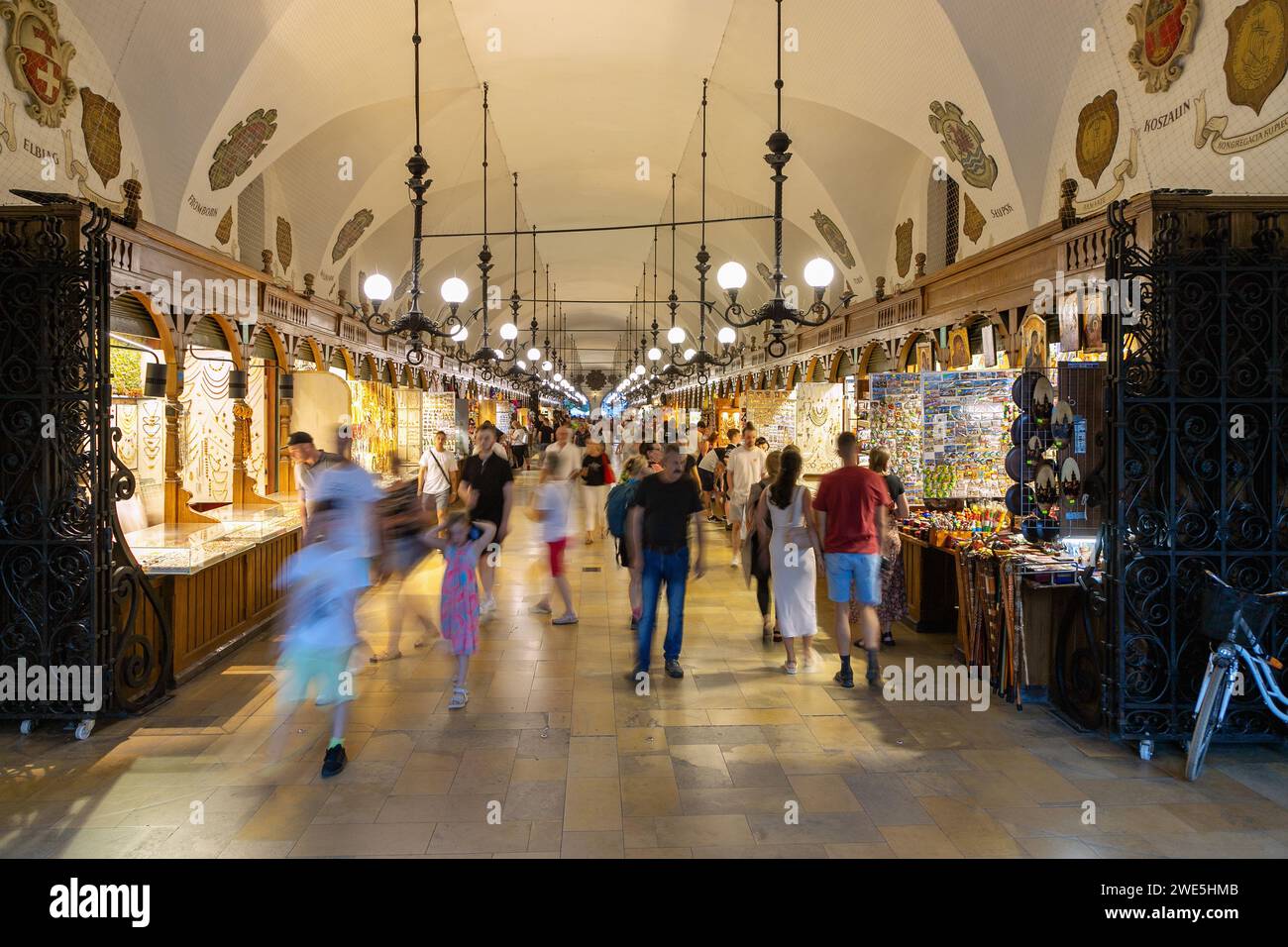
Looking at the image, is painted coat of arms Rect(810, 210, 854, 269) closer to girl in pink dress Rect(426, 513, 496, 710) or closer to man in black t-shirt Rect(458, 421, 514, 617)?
man in black t-shirt Rect(458, 421, 514, 617)

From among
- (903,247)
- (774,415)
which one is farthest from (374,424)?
(903,247)

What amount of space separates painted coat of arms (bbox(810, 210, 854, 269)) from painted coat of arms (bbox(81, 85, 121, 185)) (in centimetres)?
943

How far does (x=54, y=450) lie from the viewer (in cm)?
486

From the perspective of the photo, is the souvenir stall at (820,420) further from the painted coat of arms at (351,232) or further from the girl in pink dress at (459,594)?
the girl in pink dress at (459,594)

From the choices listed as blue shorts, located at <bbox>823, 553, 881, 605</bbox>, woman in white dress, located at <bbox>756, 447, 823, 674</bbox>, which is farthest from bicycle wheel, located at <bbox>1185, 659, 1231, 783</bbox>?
woman in white dress, located at <bbox>756, 447, 823, 674</bbox>

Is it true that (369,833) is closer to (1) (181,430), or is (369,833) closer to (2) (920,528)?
(2) (920,528)

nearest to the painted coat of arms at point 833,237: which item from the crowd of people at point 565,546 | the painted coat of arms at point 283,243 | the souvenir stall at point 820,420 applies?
the souvenir stall at point 820,420

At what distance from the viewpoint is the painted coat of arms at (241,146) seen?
362 inches

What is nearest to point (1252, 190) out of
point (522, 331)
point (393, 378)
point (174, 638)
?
point (174, 638)

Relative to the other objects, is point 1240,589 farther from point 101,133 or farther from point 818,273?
point 101,133

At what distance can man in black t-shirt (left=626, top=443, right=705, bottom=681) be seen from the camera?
223 inches

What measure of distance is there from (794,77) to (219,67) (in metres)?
6.34

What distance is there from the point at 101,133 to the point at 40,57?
1.04 metres

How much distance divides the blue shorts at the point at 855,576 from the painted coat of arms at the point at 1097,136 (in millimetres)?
4377
